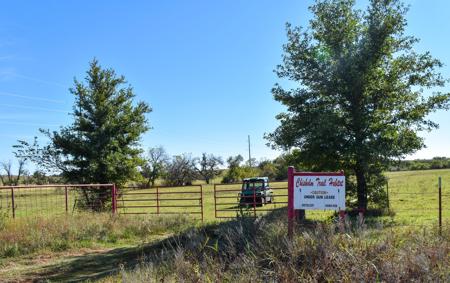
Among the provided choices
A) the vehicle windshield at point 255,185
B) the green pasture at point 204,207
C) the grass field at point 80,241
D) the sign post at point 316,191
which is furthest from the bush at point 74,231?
the vehicle windshield at point 255,185

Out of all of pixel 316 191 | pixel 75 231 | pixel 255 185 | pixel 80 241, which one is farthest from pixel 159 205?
pixel 316 191

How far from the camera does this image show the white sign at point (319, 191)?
8.27 metres

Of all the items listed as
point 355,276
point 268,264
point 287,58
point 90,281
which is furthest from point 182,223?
point 355,276

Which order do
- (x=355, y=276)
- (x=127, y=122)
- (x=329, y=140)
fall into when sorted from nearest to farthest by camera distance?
(x=355, y=276) → (x=329, y=140) → (x=127, y=122)

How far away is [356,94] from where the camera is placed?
16750 mm

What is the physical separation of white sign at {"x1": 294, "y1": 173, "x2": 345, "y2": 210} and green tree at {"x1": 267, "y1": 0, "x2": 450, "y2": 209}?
25.5ft

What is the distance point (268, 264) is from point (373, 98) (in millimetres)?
12246

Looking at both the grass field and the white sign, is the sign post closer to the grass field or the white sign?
the white sign

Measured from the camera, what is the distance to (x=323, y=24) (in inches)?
680

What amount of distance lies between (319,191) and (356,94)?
929 centimetres

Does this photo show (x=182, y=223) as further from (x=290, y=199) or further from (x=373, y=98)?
(x=290, y=199)

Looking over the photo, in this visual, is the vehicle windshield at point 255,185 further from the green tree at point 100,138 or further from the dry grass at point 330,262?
the dry grass at point 330,262

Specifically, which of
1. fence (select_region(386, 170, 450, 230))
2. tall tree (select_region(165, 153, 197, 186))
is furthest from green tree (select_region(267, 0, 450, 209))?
tall tree (select_region(165, 153, 197, 186))

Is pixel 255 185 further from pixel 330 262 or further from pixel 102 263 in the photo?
pixel 330 262
